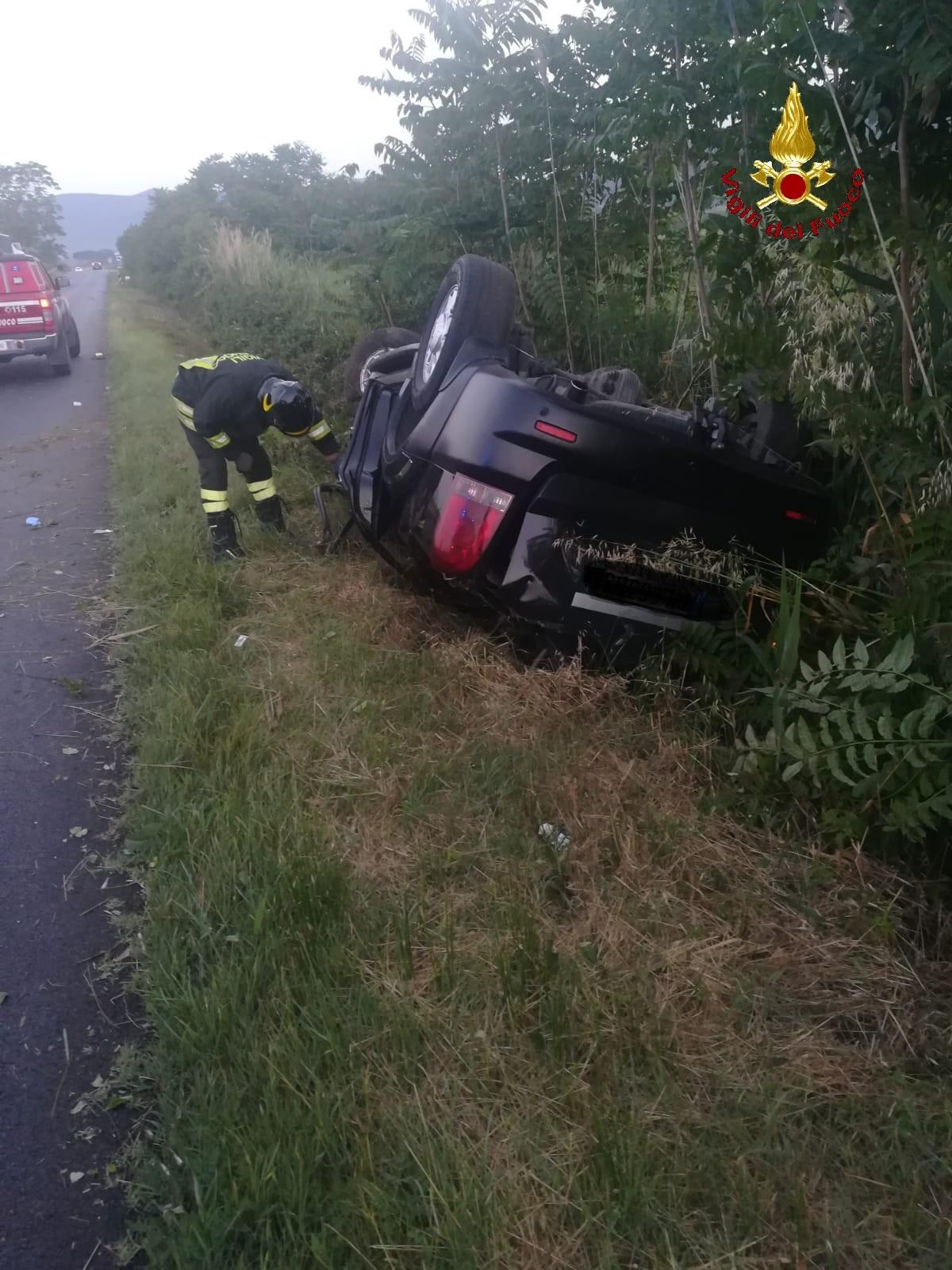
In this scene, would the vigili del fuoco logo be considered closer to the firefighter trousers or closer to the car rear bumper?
the firefighter trousers

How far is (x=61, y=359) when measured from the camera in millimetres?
13930

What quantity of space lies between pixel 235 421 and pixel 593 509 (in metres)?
2.56

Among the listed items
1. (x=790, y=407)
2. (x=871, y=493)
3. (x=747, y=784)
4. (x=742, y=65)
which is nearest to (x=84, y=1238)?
(x=747, y=784)

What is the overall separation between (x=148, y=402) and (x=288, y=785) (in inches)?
313

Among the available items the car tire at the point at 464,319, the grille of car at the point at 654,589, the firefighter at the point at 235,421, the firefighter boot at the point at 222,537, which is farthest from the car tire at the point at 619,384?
the firefighter boot at the point at 222,537

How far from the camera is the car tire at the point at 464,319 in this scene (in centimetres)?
351

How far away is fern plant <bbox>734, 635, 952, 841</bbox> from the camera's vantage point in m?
2.09

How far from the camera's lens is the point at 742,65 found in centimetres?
279

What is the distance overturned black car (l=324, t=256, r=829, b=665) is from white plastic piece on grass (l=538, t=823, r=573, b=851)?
736mm

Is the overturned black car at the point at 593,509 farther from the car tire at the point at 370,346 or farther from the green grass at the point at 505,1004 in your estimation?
the car tire at the point at 370,346

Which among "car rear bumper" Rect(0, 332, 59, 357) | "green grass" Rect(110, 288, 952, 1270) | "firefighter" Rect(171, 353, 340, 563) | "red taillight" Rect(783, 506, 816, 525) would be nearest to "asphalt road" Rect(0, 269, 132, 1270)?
"green grass" Rect(110, 288, 952, 1270)

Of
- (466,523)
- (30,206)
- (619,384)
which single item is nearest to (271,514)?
(619,384)

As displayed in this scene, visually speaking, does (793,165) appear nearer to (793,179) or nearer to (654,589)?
(793,179)

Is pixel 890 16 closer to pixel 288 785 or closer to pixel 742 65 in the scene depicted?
pixel 742 65
